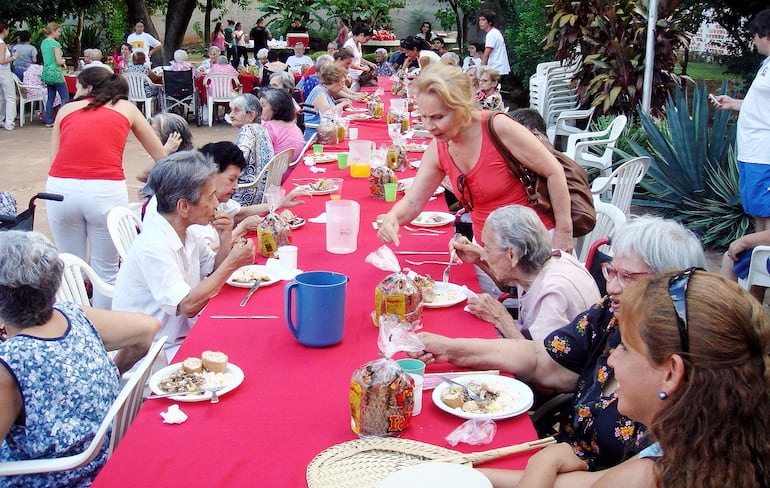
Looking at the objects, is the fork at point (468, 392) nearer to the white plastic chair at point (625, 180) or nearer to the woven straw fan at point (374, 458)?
the woven straw fan at point (374, 458)

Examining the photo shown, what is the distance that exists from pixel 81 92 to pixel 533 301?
3.57 m

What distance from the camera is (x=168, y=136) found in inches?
204

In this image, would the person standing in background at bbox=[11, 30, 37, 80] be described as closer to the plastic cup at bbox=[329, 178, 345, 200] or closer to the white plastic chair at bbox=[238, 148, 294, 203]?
the white plastic chair at bbox=[238, 148, 294, 203]

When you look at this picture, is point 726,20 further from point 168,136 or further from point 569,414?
point 569,414

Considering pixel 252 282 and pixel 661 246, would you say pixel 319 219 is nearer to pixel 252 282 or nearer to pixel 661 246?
pixel 252 282

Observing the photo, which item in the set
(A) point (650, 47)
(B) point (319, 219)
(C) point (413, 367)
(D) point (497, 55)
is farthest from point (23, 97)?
(C) point (413, 367)

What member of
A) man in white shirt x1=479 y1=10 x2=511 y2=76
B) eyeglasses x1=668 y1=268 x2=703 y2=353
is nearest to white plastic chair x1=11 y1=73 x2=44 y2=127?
man in white shirt x1=479 y1=10 x2=511 y2=76

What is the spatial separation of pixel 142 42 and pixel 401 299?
632 inches

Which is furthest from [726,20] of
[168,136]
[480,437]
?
[480,437]

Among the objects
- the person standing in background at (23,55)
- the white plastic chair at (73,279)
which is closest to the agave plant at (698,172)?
the white plastic chair at (73,279)

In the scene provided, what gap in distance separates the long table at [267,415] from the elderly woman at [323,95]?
5.29m

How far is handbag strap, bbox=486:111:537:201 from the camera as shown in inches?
143

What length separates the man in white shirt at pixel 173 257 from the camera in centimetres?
306

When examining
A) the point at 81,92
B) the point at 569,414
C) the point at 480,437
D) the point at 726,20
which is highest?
the point at 726,20
